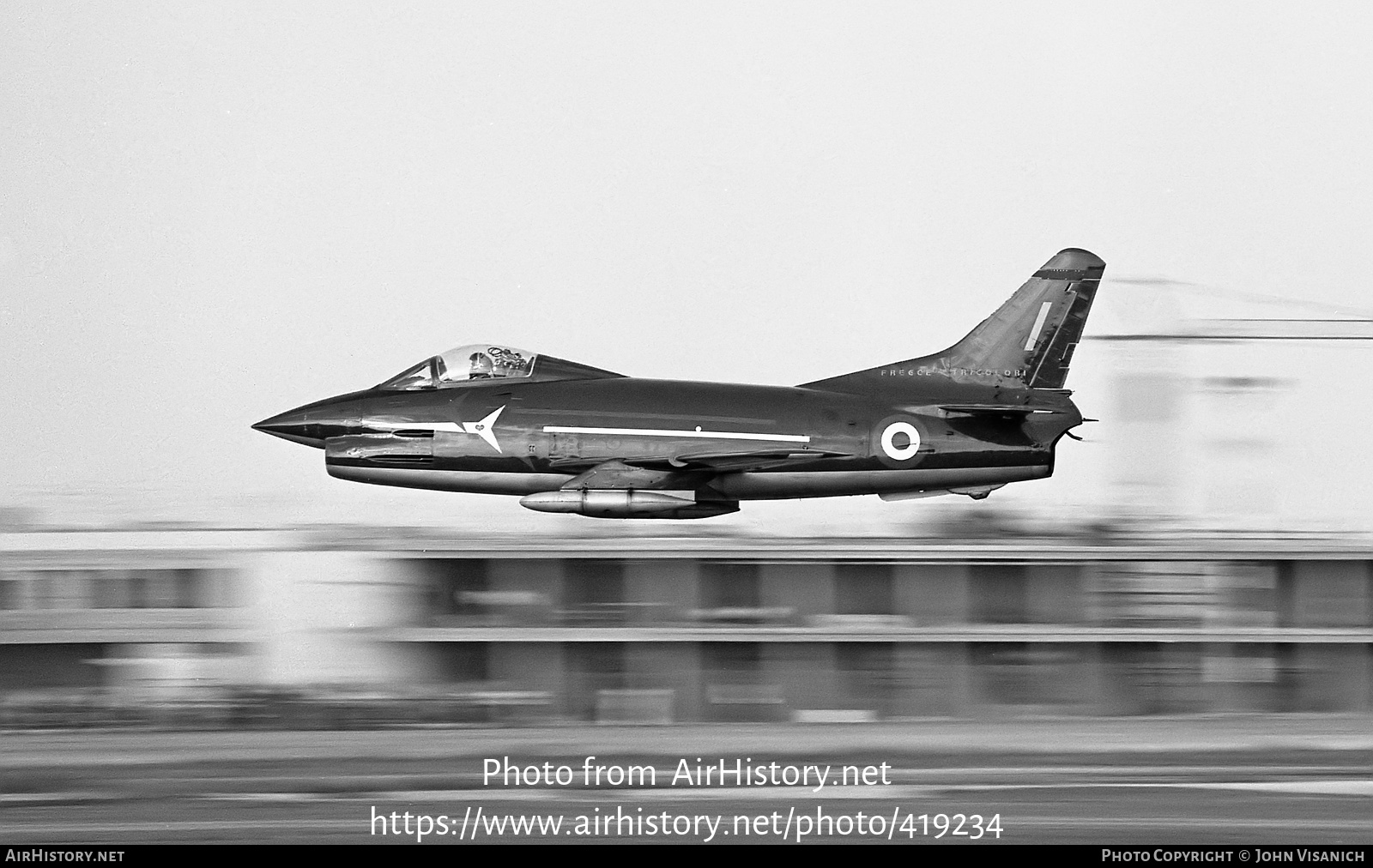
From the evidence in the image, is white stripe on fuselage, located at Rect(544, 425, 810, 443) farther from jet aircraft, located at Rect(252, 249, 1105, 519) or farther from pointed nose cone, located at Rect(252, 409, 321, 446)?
pointed nose cone, located at Rect(252, 409, 321, 446)

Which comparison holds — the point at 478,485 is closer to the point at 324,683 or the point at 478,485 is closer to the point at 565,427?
the point at 565,427

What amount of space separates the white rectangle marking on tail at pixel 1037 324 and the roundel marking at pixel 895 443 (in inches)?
153

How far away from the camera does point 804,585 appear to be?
53469mm

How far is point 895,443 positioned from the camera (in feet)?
110

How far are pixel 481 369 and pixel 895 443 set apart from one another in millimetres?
8491

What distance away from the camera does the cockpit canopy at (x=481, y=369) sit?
116 feet

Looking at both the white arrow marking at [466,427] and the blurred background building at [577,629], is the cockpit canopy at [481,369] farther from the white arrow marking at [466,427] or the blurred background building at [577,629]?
the blurred background building at [577,629]

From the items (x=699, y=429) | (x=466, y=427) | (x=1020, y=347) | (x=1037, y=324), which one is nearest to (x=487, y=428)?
(x=466, y=427)

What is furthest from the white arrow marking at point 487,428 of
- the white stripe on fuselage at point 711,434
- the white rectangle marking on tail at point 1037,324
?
the white rectangle marking on tail at point 1037,324

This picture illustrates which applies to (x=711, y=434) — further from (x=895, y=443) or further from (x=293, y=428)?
(x=293, y=428)

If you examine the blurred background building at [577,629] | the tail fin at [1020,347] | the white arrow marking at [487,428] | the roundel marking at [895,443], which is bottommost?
the blurred background building at [577,629]
